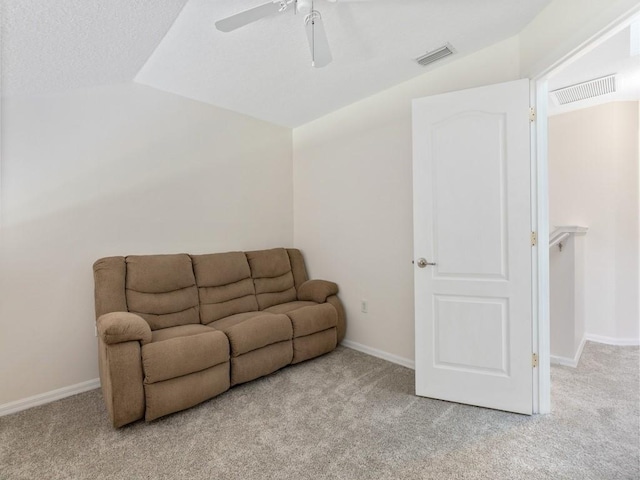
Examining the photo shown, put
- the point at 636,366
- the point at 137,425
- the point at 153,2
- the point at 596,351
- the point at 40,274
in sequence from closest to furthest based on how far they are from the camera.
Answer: the point at 153,2
the point at 137,425
the point at 40,274
the point at 636,366
the point at 596,351

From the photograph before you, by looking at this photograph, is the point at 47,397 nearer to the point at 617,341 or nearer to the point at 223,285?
the point at 223,285

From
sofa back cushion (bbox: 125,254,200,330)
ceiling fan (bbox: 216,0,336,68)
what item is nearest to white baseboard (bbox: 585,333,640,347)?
ceiling fan (bbox: 216,0,336,68)

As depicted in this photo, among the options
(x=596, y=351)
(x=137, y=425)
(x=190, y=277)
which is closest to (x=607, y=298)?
(x=596, y=351)

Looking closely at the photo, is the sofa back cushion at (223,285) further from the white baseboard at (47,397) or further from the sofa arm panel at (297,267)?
the white baseboard at (47,397)

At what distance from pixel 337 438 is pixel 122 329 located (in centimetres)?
138

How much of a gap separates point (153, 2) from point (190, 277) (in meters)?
1.91

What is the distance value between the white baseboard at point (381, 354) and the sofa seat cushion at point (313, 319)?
0.36m

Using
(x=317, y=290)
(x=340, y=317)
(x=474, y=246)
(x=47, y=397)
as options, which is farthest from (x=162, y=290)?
(x=474, y=246)

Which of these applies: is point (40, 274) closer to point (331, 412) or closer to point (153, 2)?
point (153, 2)

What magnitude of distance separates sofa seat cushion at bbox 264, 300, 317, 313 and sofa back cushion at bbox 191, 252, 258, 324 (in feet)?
0.62

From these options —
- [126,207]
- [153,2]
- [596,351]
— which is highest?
[153,2]

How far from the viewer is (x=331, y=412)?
2.13 m

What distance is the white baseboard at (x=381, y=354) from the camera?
2842 mm

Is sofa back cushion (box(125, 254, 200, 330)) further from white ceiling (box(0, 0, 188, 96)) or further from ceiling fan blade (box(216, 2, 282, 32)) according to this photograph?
ceiling fan blade (box(216, 2, 282, 32))
